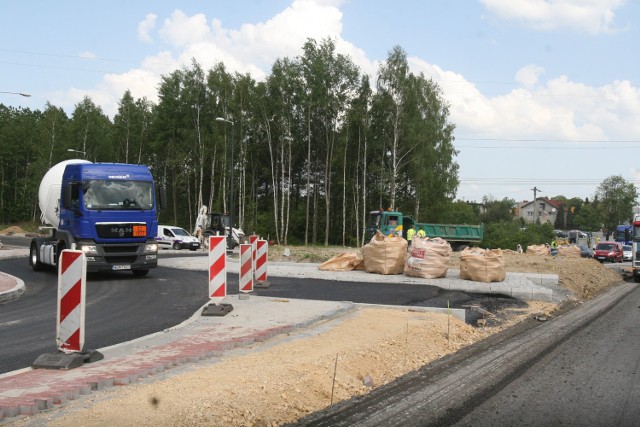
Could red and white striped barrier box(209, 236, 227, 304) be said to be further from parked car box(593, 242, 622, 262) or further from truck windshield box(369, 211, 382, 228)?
parked car box(593, 242, 622, 262)

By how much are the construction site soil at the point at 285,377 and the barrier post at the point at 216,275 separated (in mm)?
2100

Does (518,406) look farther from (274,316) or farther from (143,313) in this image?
(143,313)

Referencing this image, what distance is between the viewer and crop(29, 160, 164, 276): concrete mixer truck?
16500mm

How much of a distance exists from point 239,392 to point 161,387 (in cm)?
72

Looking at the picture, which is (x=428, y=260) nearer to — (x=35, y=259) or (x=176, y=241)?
(x=35, y=259)

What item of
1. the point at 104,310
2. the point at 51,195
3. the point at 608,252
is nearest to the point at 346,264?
the point at 51,195

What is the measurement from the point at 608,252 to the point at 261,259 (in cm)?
3888

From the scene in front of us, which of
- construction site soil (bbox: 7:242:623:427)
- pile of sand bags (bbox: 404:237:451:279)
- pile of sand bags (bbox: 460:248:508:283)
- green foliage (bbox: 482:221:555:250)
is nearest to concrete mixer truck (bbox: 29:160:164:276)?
pile of sand bags (bbox: 404:237:451:279)

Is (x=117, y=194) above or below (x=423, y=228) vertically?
above

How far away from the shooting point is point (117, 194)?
16969 millimetres

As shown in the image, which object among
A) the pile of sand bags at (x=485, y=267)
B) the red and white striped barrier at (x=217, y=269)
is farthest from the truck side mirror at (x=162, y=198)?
the pile of sand bags at (x=485, y=267)

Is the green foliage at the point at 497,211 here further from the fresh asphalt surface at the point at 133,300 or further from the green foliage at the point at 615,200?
the fresh asphalt surface at the point at 133,300

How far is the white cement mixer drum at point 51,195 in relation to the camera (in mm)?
18969

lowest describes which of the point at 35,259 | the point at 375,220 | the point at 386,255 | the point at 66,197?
the point at 35,259
